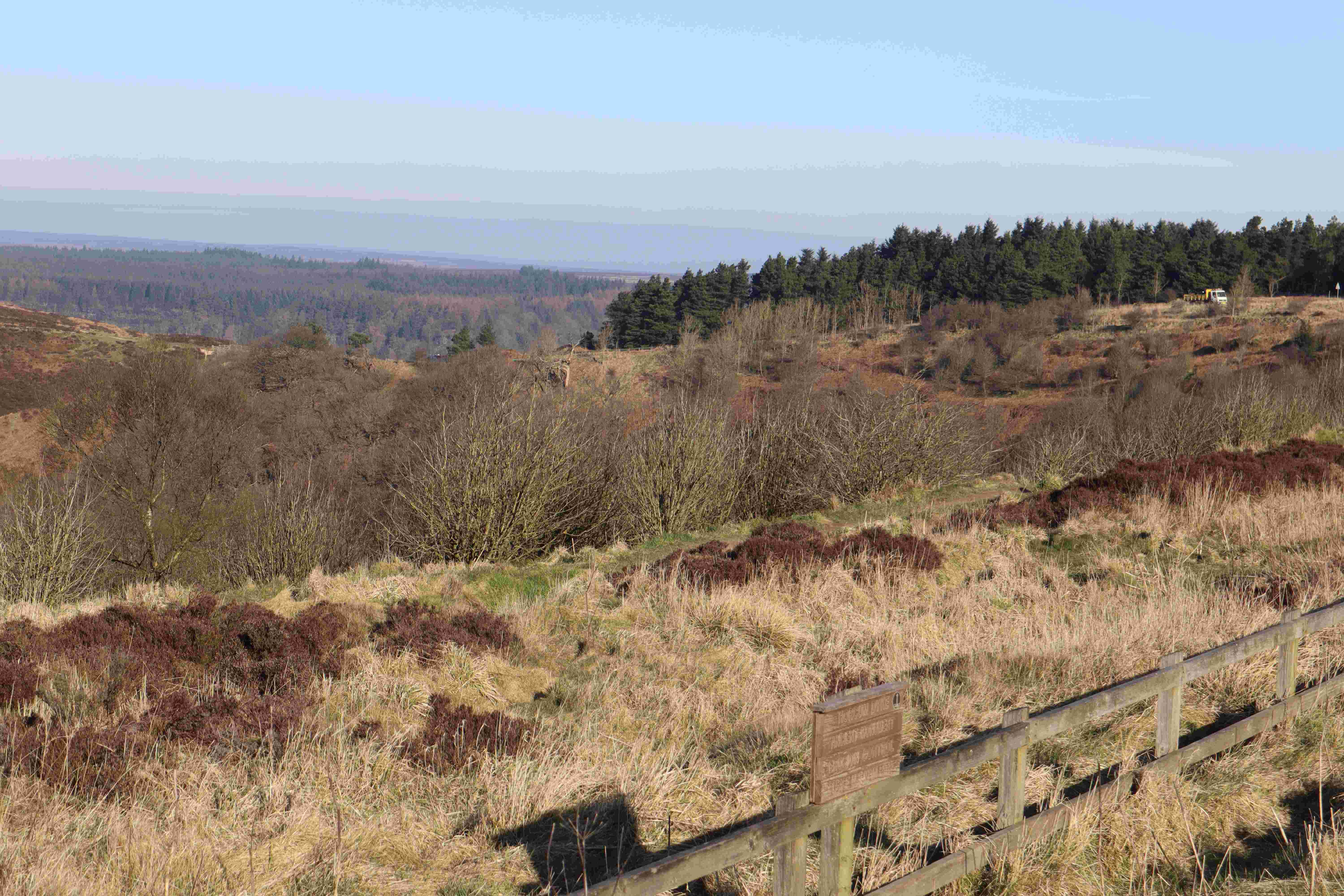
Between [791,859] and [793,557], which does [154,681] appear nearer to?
[791,859]

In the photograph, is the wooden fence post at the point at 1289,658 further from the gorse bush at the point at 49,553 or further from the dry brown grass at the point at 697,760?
the gorse bush at the point at 49,553

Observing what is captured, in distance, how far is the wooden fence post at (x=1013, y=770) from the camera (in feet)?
13.8

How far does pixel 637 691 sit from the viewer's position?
695cm

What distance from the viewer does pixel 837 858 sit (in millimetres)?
3539

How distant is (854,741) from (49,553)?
19108mm

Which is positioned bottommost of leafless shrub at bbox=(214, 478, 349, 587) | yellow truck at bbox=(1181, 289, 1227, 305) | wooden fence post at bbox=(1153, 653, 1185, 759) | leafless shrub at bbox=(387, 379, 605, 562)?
leafless shrub at bbox=(214, 478, 349, 587)

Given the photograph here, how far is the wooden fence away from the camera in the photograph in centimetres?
323

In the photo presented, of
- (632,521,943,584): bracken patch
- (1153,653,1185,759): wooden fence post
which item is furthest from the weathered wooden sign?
(632,521,943,584): bracken patch

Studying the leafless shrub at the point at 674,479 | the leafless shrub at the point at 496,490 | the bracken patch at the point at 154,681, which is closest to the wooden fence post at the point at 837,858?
the bracken patch at the point at 154,681

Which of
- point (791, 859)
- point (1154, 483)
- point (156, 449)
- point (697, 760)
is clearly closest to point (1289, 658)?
point (697, 760)

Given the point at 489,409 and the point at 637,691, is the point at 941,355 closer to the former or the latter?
the point at 489,409

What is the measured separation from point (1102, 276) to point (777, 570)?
88.5m

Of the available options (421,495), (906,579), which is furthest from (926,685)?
(421,495)

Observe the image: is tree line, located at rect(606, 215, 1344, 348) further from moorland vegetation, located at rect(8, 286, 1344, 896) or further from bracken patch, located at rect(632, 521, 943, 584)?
bracken patch, located at rect(632, 521, 943, 584)
